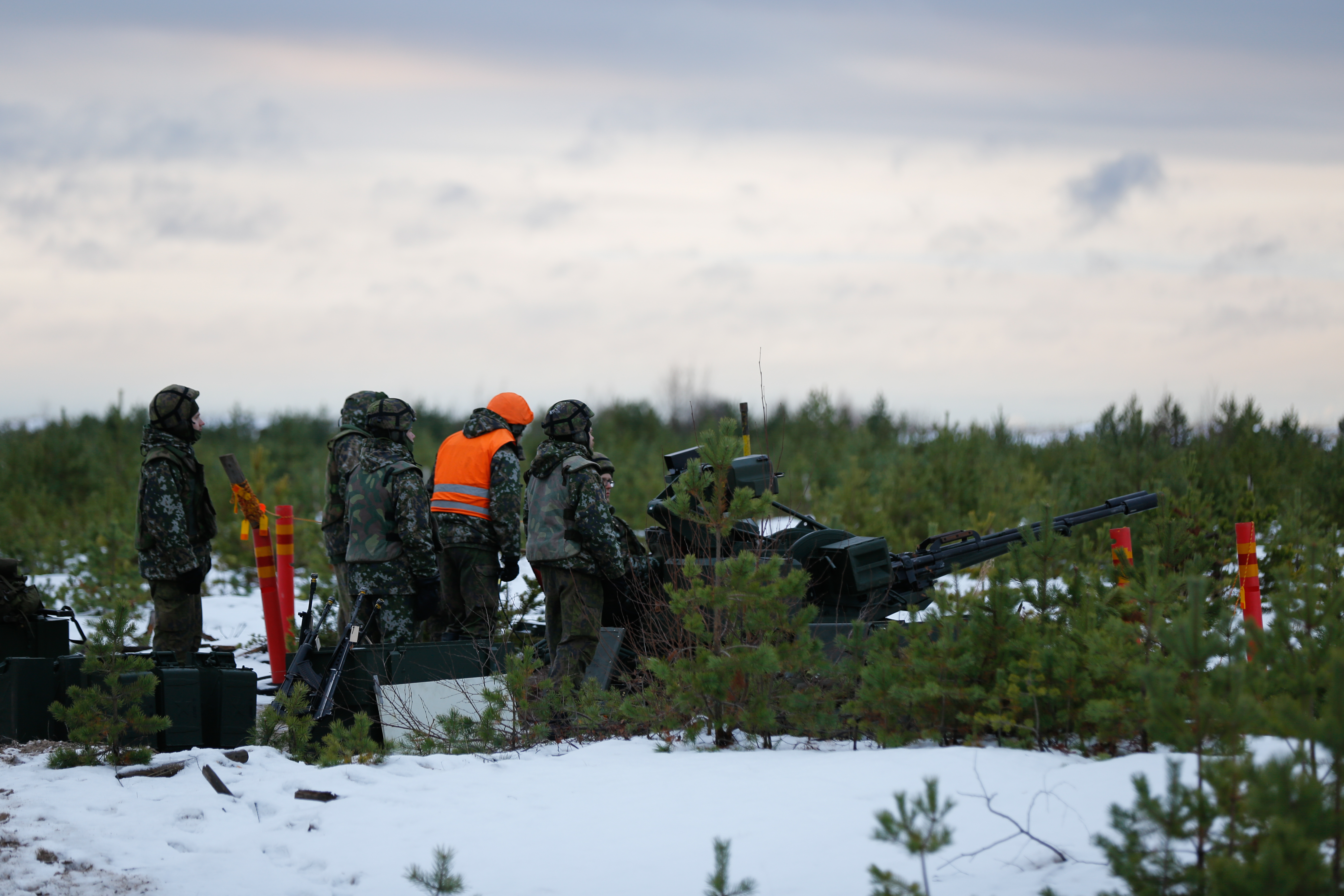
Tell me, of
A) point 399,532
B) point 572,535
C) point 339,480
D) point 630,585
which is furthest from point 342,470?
point 630,585

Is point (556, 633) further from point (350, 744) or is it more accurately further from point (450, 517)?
point (350, 744)

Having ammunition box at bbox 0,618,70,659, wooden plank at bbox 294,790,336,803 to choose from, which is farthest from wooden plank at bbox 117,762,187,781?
ammunition box at bbox 0,618,70,659

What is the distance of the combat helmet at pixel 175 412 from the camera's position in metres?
7.21

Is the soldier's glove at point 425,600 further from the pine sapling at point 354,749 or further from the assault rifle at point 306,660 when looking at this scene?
the pine sapling at point 354,749

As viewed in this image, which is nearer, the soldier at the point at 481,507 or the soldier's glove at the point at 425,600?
the soldier's glove at the point at 425,600

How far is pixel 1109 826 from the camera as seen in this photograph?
3.69m

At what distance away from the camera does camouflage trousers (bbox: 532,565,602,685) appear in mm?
7160

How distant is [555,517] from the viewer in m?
7.18

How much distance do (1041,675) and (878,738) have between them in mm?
763

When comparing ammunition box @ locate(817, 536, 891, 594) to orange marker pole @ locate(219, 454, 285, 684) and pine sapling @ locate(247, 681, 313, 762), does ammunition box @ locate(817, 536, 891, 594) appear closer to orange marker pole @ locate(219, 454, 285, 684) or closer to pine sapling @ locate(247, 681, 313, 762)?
pine sapling @ locate(247, 681, 313, 762)

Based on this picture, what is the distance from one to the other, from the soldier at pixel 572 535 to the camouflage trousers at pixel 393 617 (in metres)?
0.96

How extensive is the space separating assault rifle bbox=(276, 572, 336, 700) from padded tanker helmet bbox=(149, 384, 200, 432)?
5.20 ft

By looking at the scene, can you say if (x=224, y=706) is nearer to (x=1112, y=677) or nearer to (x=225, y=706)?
(x=225, y=706)

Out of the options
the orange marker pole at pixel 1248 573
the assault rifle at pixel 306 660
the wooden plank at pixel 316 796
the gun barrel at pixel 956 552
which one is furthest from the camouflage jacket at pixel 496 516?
the orange marker pole at pixel 1248 573
